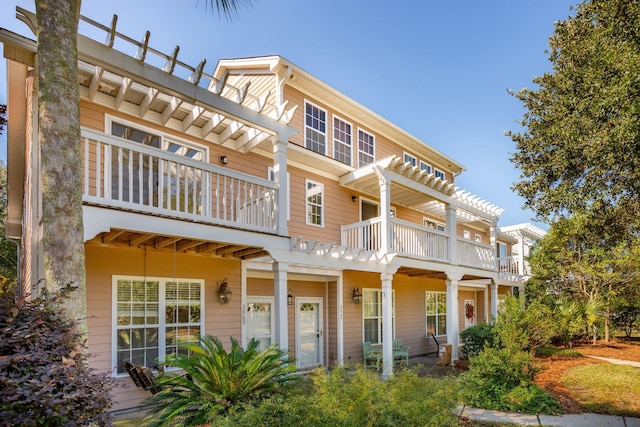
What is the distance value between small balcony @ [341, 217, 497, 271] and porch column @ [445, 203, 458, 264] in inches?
3.9

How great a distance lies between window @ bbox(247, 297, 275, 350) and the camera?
10195 mm

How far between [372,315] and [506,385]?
584 cm

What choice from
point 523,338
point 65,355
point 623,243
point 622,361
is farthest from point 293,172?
point 623,243

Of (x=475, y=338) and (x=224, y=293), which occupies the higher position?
(x=224, y=293)

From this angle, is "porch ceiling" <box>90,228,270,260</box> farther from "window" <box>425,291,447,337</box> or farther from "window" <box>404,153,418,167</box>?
"window" <box>425,291,447,337</box>

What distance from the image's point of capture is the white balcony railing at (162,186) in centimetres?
566

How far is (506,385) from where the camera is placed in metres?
7.66

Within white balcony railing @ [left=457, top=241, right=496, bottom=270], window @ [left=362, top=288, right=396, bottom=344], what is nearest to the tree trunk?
window @ [left=362, top=288, right=396, bottom=344]

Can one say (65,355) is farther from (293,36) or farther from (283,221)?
(293,36)

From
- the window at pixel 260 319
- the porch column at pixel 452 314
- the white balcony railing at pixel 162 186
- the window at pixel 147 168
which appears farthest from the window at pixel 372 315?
the window at pixel 147 168

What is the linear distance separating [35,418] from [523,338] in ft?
28.7

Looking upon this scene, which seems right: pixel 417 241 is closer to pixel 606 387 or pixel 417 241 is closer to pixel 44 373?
pixel 606 387

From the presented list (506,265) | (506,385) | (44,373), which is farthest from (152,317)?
(506,265)

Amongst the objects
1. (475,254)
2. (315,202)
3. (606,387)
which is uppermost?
(315,202)
